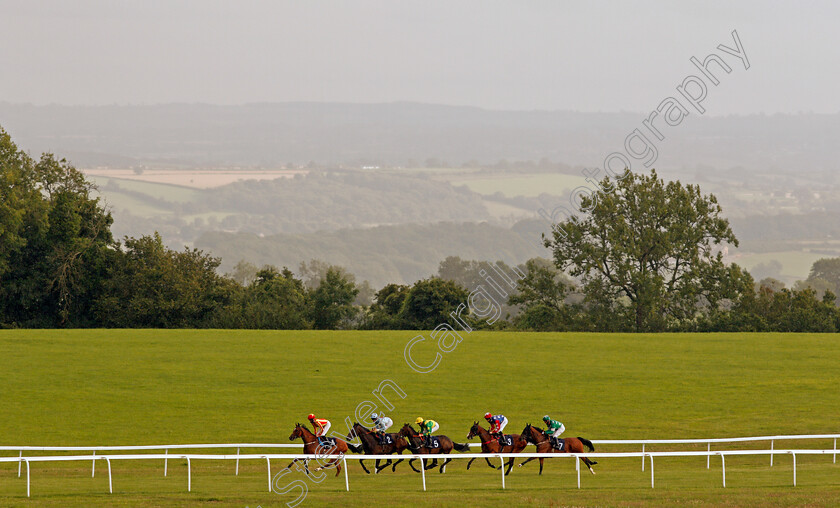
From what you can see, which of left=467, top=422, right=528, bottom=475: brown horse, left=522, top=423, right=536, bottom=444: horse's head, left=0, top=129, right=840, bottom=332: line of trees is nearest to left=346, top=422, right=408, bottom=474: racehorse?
left=467, top=422, right=528, bottom=475: brown horse

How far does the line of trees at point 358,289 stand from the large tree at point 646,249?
→ 2.8 inches

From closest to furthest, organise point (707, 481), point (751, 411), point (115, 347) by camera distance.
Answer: point (707, 481) → point (751, 411) → point (115, 347)

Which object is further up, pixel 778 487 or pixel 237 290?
pixel 237 290

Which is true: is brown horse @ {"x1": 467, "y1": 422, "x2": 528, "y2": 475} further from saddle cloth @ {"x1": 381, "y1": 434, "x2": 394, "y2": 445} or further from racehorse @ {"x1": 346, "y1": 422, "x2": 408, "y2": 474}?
saddle cloth @ {"x1": 381, "y1": 434, "x2": 394, "y2": 445}

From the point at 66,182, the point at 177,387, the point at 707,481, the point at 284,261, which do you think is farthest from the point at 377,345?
the point at 284,261

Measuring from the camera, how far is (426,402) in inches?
982

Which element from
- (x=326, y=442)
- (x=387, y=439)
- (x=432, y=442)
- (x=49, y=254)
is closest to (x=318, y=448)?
(x=326, y=442)

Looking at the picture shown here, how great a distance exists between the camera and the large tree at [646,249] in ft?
157

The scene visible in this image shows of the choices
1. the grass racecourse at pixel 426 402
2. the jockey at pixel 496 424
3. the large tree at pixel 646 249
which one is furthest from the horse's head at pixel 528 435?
the large tree at pixel 646 249

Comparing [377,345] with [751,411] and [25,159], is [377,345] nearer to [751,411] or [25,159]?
[751,411]

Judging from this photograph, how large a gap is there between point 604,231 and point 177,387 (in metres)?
29.4

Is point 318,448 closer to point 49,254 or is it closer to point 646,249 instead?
point 646,249

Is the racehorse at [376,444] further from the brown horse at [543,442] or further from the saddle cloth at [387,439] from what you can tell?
the brown horse at [543,442]

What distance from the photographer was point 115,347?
3256cm
